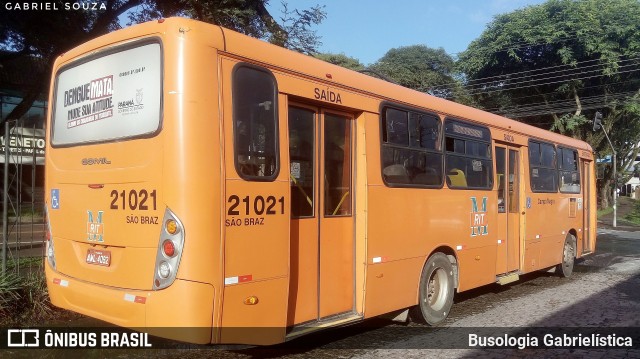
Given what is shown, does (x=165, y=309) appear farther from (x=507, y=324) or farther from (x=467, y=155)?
(x=467, y=155)

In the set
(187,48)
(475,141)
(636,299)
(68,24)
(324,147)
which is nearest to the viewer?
(187,48)

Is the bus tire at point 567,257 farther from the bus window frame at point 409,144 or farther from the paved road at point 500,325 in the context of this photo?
the bus window frame at point 409,144

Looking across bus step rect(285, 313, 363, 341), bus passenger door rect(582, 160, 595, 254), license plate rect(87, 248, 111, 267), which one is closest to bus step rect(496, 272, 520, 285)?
bus step rect(285, 313, 363, 341)

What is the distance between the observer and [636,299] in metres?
8.80

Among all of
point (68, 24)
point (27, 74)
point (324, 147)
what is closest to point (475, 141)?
point (324, 147)

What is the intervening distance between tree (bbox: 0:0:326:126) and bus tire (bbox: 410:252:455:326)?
5.55m

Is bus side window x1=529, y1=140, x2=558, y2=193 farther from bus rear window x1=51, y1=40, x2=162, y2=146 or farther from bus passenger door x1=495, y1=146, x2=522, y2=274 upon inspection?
bus rear window x1=51, y1=40, x2=162, y2=146

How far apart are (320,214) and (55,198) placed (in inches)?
105

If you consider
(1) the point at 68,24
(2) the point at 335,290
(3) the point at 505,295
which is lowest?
(3) the point at 505,295

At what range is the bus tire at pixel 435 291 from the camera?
6848 millimetres

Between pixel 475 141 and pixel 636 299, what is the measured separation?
153 inches

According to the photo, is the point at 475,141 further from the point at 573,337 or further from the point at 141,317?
the point at 141,317

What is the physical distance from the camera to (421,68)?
40781 millimetres

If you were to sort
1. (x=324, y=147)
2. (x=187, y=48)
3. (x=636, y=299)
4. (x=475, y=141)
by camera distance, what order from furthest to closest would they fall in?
(x=636, y=299) < (x=475, y=141) < (x=324, y=147) < (x=187, y=48)
